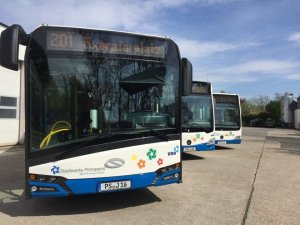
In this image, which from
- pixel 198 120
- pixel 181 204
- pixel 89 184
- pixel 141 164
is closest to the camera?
pixel 89 184

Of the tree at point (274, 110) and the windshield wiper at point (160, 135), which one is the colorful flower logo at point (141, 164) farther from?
the tree at point (274, 110)

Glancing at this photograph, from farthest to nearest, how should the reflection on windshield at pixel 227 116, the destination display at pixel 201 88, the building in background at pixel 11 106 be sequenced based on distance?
the building in background at pixel 11 106 < the reflection on windshield at pixel 227 116 < the destination display at pixel 201 88

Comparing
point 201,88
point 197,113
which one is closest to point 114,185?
point 197,113

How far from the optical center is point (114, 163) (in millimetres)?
6117

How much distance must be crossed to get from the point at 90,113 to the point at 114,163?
0.86 m

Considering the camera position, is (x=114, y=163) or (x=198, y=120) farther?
(x=198, y=120)

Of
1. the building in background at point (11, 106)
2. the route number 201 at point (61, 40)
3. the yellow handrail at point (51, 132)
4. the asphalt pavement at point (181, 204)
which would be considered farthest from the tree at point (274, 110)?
the yellow handrail at point (51, 132)

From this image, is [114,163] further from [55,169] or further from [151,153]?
[55,169]

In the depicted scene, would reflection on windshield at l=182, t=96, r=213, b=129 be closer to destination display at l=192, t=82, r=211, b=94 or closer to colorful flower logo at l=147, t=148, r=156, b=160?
destination display at l=192, t=82, r=211, b=94

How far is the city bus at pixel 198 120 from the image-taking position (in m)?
13.2

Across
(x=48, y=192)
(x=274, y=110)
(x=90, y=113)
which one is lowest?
(x=48, y=192)

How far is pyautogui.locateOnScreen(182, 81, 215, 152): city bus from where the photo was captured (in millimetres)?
13250

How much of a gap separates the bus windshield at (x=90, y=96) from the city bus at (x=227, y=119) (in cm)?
1100

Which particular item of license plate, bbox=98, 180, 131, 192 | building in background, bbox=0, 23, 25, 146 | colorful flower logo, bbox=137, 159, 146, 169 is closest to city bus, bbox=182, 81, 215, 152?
colorful flower logo, bbox=137, 159, 146, 169
